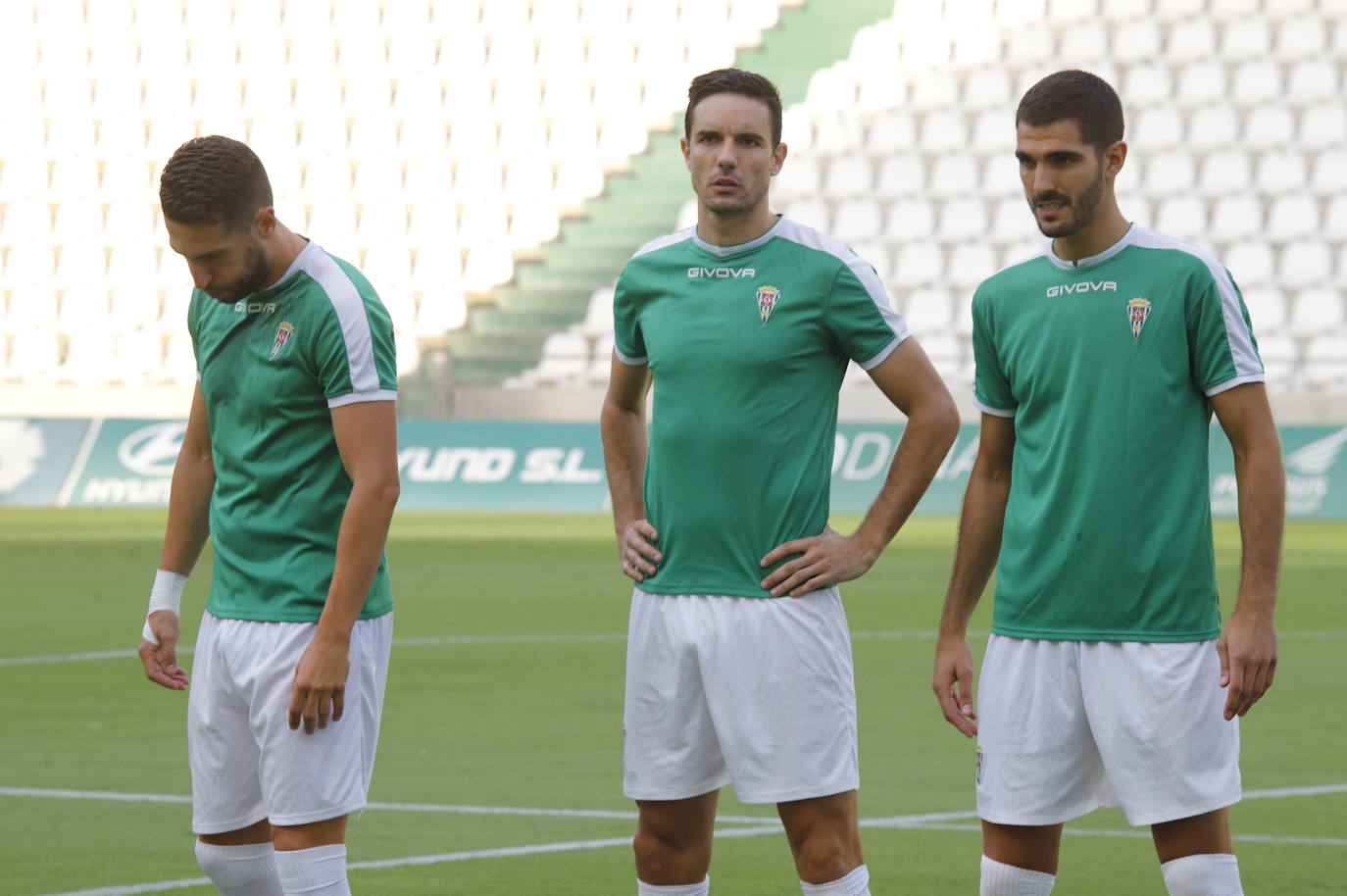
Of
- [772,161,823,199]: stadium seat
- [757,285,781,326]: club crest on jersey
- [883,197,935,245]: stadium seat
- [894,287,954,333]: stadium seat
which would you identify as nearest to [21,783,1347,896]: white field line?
[757,285,781,326]: club crest on jersey

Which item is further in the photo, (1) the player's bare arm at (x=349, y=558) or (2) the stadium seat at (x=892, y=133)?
(2) the stadium seat at (x=892, y=133)

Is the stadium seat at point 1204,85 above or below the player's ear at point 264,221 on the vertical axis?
above

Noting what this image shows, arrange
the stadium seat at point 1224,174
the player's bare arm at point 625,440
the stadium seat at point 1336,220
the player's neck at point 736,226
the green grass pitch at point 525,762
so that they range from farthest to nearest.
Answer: the stadium seat at point 1224,174, the stadium seat at point 1336,220, the green grass pitch at point 525,762, the player's bare arm at point 625,440, the player's neck at point 736,226

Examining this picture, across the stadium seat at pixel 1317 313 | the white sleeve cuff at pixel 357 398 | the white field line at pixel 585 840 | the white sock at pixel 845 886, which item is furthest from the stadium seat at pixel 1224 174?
the white sleeve cuff at pixel 357 398

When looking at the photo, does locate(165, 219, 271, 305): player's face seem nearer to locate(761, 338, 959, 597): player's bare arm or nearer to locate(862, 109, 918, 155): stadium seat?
locate(761, 338, 959, 597): player's bare arm

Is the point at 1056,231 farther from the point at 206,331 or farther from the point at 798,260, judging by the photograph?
the point at 206,331

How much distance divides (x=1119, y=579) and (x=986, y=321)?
64 centimetres

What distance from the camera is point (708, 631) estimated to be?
4996 mm

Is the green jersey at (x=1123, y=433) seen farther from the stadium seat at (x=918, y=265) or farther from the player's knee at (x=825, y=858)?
the stadium seat at (x=918, y=265)

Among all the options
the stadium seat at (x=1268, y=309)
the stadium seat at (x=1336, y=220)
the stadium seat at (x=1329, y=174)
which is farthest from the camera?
the stadium seat at (x=1329, y=174)

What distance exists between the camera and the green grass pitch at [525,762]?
7133 millimetres

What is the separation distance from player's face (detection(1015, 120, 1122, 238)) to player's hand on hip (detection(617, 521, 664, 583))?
1129 mm

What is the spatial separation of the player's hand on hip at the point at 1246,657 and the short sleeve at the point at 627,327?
1526mm

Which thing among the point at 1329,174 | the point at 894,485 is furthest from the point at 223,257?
the point at 1329,174
